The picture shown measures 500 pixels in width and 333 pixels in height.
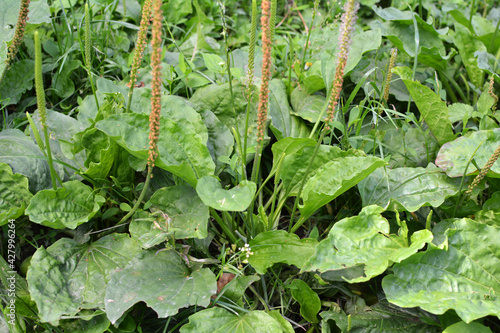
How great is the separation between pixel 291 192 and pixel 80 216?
1.18m

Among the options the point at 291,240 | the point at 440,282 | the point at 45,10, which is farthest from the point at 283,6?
the point at 440,282

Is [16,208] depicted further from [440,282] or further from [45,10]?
[440,282]

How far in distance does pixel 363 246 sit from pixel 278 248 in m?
0.42

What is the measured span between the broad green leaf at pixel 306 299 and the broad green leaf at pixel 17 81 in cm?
224

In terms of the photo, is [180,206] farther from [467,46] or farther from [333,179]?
[467,46]

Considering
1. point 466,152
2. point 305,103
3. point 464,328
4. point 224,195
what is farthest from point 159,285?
point 466,152

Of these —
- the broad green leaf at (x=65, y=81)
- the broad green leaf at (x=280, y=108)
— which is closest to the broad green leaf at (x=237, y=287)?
the broad green leaf at (x=280, y=108)

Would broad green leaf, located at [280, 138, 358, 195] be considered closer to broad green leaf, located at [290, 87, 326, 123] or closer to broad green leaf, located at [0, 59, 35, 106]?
broad green leaf, located at [290, 87, 326, 123]

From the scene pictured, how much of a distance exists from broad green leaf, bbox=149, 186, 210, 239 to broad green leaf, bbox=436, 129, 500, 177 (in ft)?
4.61

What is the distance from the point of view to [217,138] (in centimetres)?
258

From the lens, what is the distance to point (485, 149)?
7.94 feet

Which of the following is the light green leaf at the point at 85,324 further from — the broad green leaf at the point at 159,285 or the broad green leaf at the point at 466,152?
the broad green leaf at the point at 466,152

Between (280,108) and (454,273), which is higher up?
(280,108)

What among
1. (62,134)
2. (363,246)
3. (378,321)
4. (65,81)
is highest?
(65,81)
